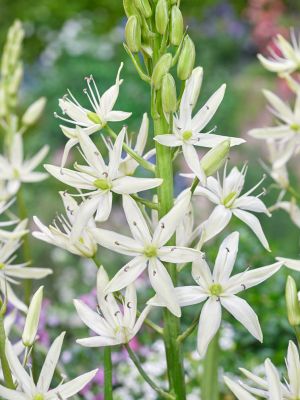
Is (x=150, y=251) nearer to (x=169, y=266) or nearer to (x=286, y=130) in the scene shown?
(x=169, y=266)

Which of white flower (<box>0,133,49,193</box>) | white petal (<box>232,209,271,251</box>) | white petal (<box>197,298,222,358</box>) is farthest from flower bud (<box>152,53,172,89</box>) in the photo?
white flower (<box>0,133,49,193</box>)

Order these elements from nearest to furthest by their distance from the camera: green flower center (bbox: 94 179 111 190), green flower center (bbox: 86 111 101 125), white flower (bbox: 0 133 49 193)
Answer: green flower center (bbox: 94 179 111 190), green flower center (bbox: 86 111 101 125), white flower (bbox: 0 133 49 193)

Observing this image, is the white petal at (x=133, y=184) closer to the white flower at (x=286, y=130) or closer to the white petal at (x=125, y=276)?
the white petal at (x=125, y=276)

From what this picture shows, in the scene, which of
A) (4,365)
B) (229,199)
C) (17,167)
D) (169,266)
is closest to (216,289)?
(169,266)

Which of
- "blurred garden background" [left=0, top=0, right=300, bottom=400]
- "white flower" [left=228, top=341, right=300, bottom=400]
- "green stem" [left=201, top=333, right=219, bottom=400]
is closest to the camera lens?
"white flower" [left=228, top=341, right=300, bottom=400]

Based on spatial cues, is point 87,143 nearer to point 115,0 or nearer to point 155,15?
point 155,15

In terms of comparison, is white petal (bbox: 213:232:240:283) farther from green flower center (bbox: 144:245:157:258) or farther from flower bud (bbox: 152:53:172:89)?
flower bud (bbox: 152:53:172:89)

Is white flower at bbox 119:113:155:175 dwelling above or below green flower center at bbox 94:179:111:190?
above
